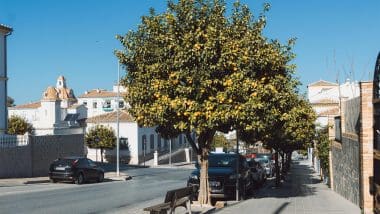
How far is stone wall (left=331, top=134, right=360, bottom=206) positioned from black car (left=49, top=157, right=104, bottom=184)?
14.4 metres

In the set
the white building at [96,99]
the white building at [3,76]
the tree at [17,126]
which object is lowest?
the tree at [17,126]

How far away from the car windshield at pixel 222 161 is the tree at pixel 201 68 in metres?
5.77

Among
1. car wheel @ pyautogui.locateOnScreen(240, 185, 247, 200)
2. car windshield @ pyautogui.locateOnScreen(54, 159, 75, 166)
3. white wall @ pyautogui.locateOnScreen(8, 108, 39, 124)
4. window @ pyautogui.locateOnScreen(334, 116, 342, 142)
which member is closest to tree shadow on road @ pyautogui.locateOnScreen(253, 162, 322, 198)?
car wheel @ pyautogui.locateOnScreen(240, 185, 247, 200)

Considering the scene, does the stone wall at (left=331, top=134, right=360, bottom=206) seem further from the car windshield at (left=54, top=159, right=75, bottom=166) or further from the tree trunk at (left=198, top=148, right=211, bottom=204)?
the car windshield at (left=54, top=159, right=75, bottom=166)

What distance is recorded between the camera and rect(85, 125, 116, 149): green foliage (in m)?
58.8

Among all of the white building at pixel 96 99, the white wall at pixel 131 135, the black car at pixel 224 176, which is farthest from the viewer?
the white building at pixel 96 99

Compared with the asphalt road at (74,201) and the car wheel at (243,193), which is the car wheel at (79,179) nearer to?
the asphalt road at (74,201)

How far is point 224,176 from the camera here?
67.0 ft

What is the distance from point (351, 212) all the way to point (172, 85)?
6.08m

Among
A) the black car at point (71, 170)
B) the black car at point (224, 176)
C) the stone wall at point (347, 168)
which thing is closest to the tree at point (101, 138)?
the black car at point (71, 170)

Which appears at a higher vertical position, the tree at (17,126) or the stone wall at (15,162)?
the tree at (17,126)

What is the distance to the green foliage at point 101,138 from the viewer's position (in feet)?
193

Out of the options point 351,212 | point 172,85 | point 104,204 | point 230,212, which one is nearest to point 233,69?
point 172,85

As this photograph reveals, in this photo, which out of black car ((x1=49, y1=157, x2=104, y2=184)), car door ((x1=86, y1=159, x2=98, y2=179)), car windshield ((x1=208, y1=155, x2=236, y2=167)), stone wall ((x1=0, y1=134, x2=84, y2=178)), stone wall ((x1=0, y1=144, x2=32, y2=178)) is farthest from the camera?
car door ((x1=86, y1=159, x2=98, y2=179))
